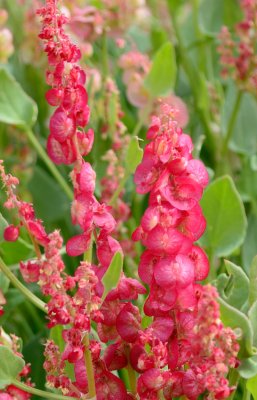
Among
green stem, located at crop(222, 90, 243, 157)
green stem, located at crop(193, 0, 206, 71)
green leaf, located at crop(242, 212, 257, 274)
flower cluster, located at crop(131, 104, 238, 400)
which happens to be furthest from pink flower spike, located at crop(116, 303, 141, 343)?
green stem, located at crop(193, 0, 206, 71)

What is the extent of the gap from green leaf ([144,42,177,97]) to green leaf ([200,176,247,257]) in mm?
177

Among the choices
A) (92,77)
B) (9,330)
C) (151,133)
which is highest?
(151,133)

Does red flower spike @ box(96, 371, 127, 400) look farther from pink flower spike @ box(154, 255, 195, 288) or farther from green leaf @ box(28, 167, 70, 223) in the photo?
green leaf @ box(28, 167, 70, 223)

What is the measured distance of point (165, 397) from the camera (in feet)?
1.26

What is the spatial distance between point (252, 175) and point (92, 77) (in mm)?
166

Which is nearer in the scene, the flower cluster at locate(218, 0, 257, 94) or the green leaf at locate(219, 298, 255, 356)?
the green leaf at locate(219, 298, 255, 356)

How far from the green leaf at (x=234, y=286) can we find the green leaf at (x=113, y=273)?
0.21ft

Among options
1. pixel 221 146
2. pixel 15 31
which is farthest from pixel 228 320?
pixel 15 31

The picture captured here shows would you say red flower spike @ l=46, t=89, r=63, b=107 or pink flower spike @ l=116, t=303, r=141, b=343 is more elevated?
red flower spike @ l=46, t=89, r=63, b=107

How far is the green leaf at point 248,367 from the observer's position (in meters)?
0.36

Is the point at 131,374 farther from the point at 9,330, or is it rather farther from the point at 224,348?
the point at 9,330

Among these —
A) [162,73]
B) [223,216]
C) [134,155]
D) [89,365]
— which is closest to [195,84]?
[162,73]

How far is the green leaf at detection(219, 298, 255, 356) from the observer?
36cm

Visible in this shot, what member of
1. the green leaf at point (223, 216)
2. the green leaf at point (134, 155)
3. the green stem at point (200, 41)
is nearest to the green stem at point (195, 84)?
the green stem at point (200, 41)
